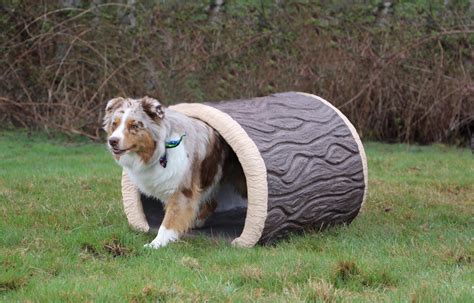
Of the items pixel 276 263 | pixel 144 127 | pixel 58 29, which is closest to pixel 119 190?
pixel 144 127

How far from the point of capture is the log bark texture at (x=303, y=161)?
609cm

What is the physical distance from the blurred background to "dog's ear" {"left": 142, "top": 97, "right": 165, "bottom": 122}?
644 cm

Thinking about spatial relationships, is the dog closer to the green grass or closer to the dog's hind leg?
the dog's hind leg

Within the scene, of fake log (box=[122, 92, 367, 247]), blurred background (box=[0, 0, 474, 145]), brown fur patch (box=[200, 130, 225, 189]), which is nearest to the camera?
fake log (box=[122, 92, 367, 247])

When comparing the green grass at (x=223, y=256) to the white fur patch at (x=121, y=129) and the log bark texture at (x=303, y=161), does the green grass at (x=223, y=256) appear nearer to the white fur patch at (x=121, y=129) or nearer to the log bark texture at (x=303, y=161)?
the log bark texture at (x=303, y=161)

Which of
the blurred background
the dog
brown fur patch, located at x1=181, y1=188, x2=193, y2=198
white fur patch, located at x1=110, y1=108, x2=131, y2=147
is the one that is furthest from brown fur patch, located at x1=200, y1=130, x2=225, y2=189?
the blurred background

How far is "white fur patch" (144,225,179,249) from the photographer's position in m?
5.96

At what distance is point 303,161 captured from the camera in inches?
248

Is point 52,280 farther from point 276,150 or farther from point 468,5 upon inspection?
point 468,5

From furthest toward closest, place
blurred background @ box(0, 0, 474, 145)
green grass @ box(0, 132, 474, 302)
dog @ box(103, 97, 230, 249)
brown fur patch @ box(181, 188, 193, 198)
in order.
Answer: blurred background @ box(0, 0, 474, 145) < brown fur patch @ box(181, 188, 193, 198) < dog @ box(103, 97, 230, 249) < green grass @ box(0, 132, 474, 302)

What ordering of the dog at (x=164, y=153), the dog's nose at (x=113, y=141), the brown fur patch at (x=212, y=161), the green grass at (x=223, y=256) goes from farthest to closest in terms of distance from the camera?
the brown fur patch at (x=212, y=161)
the dog at (x=164, y=153)
the dog's nose at (x=113, y=141)
the green grass at (x=223, y=256)

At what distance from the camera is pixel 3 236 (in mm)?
5762

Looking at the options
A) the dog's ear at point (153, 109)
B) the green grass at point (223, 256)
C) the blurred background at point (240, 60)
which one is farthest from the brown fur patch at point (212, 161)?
the blurred background at point (240, 60)

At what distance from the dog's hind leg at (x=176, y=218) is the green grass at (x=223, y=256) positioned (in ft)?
0.43
